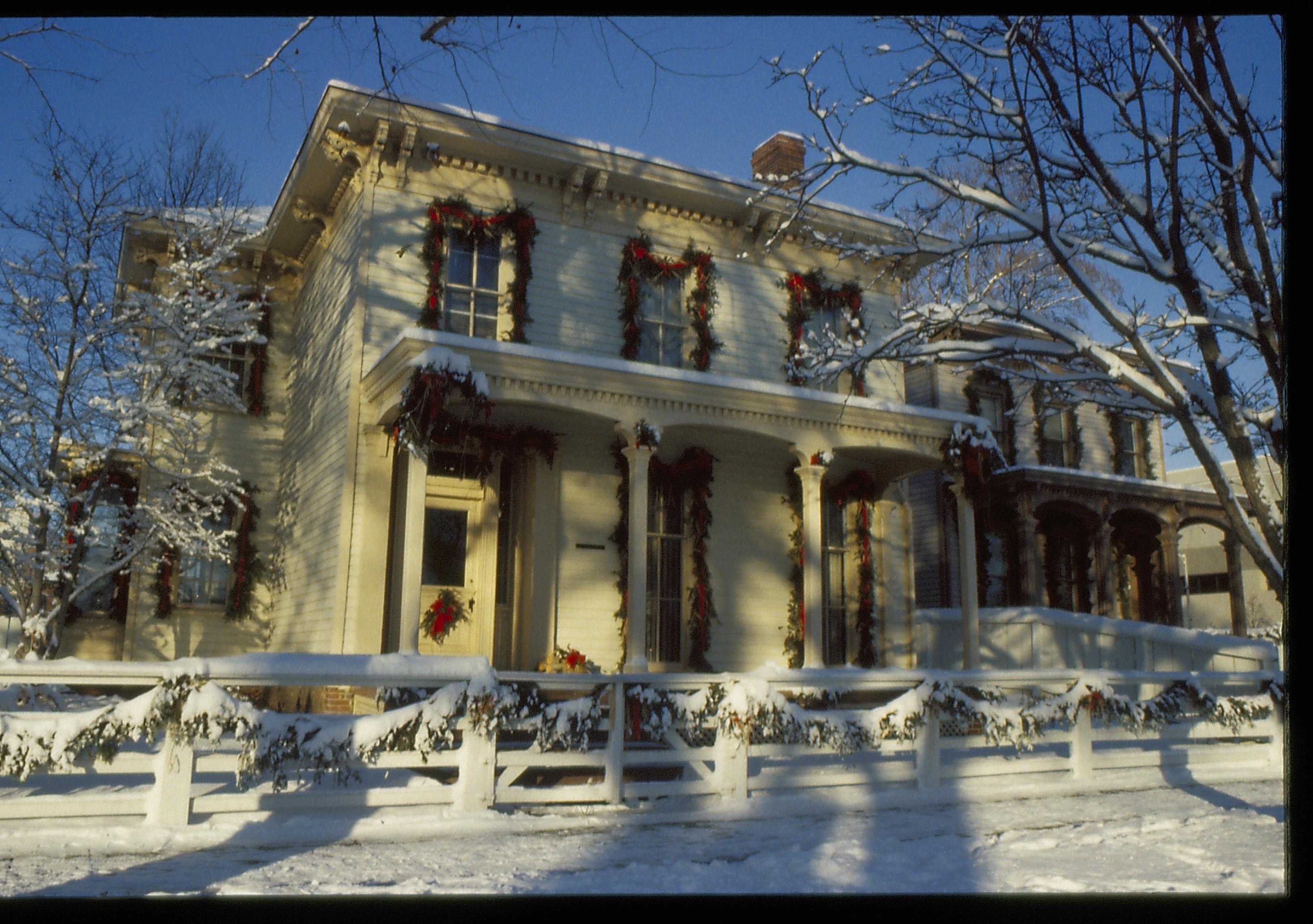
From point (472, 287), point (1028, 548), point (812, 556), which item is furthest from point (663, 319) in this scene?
point (1028, 548)

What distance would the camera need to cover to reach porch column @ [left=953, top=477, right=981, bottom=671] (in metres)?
12.9

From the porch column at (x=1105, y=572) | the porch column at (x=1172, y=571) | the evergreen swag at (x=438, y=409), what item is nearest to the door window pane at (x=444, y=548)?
the evergreen swag at (x=438, y=409)

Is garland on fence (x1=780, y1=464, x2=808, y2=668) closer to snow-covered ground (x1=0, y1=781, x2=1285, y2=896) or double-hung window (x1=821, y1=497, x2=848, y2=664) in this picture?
double-hung window (x1=821, y1=497, x2=848, y2=664)

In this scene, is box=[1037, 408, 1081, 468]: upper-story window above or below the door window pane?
above

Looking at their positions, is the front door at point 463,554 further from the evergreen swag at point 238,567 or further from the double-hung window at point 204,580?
the double-hung window at point 204,580

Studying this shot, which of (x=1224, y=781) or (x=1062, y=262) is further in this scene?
(x=1224, y=781)

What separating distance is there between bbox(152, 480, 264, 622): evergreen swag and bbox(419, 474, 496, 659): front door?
3489 millimetres

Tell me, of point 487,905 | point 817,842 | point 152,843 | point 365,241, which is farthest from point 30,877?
point 365,241

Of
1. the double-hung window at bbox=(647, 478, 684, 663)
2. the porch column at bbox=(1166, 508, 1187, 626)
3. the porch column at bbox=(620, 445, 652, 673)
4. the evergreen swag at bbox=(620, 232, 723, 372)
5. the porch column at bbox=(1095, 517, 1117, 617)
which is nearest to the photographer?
the porch column at bbox=(620, 445, 652, 673)

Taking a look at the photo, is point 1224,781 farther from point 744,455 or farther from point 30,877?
point 30,877

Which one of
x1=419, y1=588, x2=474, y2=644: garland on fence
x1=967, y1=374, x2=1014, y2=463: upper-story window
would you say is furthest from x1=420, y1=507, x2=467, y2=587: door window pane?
x1=967, y1=374, x2=1014, y2=463: upper-story window

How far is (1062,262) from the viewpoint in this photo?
7801 millimetres

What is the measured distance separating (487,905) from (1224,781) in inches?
321

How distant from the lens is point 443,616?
11844mm
